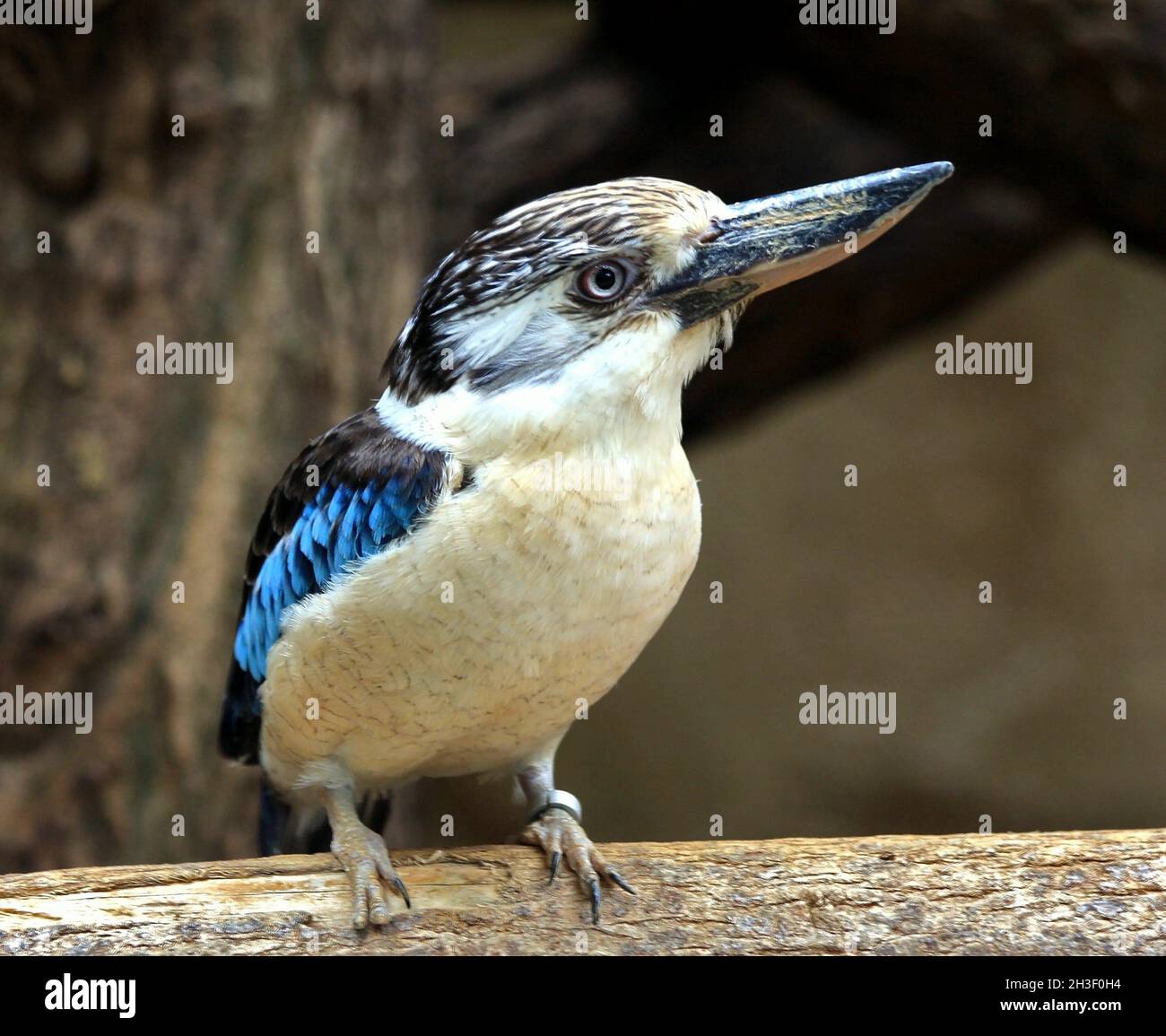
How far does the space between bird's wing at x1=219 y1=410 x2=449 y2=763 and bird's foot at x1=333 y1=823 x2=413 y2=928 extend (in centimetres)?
34

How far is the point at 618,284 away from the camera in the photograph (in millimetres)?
2207

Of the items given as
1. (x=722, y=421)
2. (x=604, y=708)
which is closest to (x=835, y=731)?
(x=604, y=708)

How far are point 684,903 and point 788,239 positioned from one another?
116 cm

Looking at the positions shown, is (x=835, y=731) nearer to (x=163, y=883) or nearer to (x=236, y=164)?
(x=236, y=164)

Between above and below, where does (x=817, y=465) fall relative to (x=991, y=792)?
above

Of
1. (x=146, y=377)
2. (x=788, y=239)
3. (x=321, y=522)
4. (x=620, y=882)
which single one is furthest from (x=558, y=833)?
(x=146, y=377)


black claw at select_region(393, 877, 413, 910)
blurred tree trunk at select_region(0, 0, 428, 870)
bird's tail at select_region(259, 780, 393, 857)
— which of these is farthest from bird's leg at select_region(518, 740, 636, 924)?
blurred tree trunk at select_region(0, 0, 428, 870)

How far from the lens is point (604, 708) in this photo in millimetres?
7113

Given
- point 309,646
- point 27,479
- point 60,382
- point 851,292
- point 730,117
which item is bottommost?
point 309,646

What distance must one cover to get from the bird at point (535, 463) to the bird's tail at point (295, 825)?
60 cm

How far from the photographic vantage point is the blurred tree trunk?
369 centimetres

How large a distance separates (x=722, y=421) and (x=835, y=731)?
226cm

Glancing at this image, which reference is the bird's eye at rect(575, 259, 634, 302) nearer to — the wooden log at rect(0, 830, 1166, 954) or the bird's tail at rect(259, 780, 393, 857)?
the wooden log at rect(0, 830, 1166, 954)

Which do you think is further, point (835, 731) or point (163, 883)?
point (835, 731)
